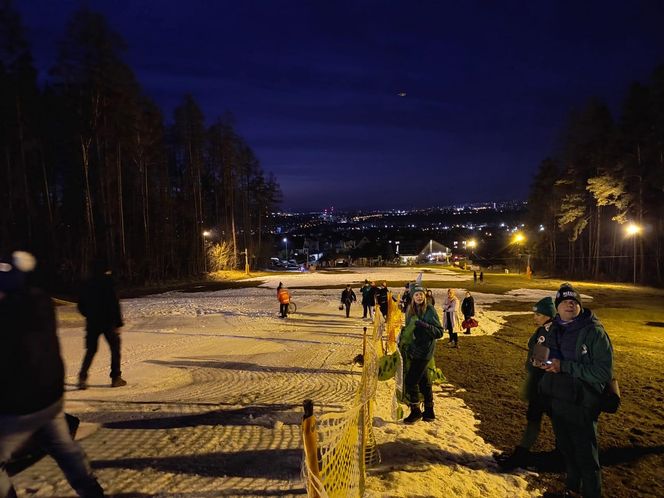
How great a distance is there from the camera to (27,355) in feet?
9.63

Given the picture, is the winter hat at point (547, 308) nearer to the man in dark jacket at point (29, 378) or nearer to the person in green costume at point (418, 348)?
the person in green costume at point (418, 348)

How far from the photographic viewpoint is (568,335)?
3.95m

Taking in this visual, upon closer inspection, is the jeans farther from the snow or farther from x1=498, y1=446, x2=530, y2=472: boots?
x1=498, y1=446, x2=530, y2=472: boots

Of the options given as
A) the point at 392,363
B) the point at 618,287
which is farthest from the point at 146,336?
the point at 618,287

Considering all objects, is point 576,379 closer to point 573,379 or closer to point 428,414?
point 573,379

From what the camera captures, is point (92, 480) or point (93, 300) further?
point (93, 300)

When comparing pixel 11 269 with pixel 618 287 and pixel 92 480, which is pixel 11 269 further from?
pixel 618 287

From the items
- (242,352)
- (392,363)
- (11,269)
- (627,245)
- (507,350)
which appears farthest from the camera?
(627,245)

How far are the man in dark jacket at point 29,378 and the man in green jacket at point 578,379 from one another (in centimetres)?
394

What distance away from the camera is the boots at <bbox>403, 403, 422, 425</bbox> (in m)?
6.04

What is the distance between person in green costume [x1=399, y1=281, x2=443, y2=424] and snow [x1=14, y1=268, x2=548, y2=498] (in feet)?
1.39

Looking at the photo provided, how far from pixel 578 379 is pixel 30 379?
429 centimetres

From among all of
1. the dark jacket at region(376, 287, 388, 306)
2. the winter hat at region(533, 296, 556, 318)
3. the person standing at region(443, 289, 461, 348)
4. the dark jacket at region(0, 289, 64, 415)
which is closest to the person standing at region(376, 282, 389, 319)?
the dark jacket at region(376, 287, 388, 306)

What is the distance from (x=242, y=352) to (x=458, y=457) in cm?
663
